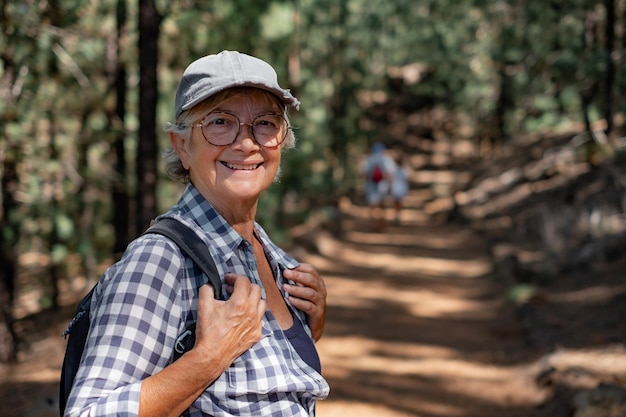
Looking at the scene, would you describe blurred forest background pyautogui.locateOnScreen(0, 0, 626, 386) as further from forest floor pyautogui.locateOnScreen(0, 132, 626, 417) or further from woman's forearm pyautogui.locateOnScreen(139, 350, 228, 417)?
woman's forearm pyautogui.locateOnScreen(139, 350, 228, 417)

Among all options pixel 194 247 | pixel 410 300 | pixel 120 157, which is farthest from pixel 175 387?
pixel 120 157

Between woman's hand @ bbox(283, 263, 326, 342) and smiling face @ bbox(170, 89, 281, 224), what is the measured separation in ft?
1.04

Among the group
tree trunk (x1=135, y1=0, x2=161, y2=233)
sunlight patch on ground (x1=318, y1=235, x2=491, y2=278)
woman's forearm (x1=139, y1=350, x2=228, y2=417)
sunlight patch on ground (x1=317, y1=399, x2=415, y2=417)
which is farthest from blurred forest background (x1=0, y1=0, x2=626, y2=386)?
sunlight patch on ground (x1=317, y1=399, x2=415, y2=417)

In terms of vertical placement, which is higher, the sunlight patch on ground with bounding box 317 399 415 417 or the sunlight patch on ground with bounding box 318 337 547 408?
the sunlight patch on ground with bounding box 318 337 547 408

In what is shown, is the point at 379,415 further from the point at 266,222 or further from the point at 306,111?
the point at 306,111

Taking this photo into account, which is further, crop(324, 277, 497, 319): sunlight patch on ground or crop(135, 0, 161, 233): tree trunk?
crop(324, 277, 497, 319): sunlight patch on ground

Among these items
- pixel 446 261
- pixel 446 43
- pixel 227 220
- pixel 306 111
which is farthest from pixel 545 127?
pixel 227 220

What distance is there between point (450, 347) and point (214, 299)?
737cm

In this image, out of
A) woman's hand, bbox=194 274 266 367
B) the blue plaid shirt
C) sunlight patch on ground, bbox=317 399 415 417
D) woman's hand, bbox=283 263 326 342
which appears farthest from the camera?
sunlight patch on ground, bbox=317 399 415 417

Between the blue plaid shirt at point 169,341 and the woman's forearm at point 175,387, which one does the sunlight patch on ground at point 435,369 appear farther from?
the woman's forearm at point 175,387

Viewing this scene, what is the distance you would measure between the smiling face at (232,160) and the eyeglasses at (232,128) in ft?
0.04

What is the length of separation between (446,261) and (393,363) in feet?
22.1

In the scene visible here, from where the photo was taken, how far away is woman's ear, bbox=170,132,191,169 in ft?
6.94

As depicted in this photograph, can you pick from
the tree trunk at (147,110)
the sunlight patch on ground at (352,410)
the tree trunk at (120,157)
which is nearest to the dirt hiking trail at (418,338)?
the sunlight patch on ground at (352,410)
